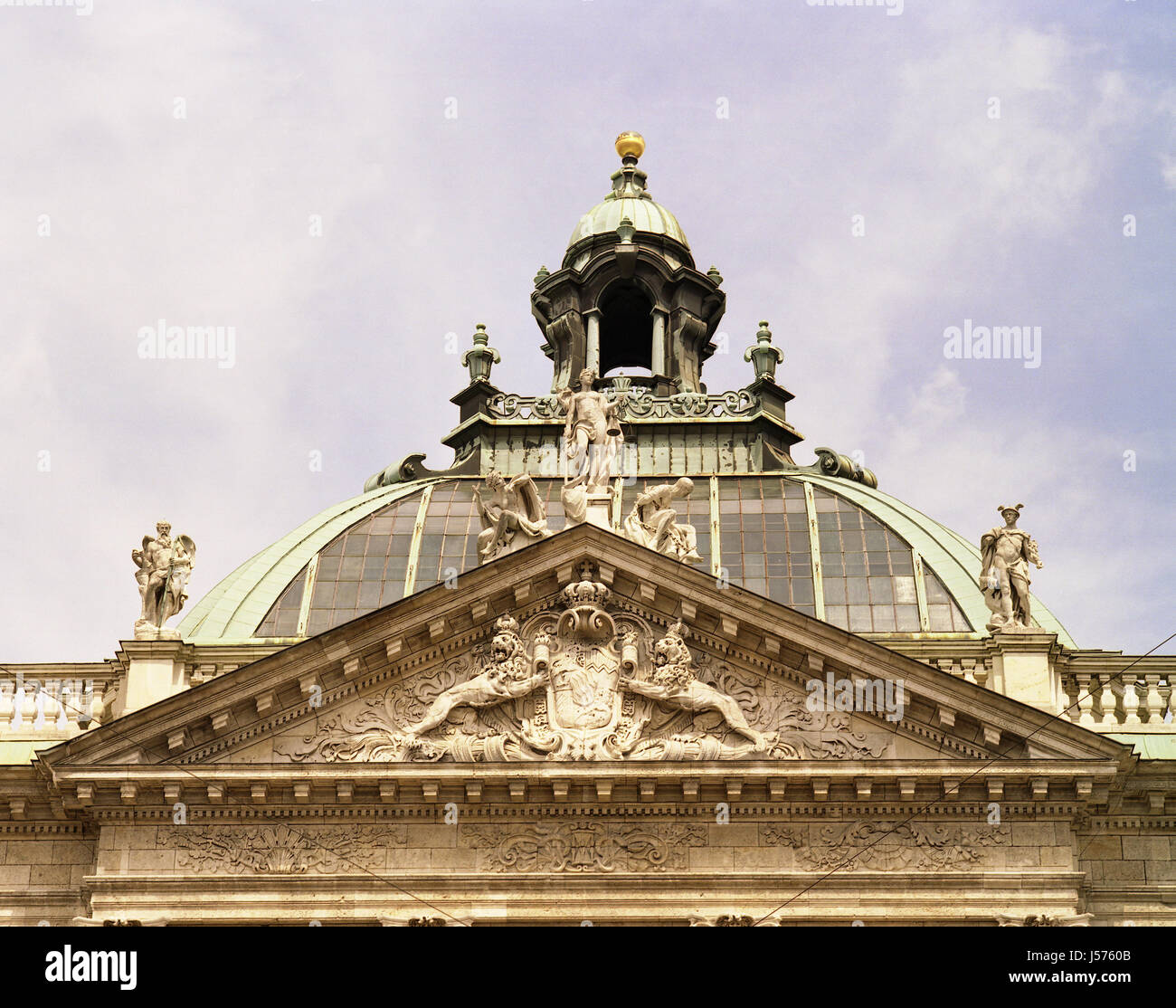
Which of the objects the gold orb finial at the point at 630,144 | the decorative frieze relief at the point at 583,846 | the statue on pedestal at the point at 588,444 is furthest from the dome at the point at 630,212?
the decorative frieze relief at the point at 583,846

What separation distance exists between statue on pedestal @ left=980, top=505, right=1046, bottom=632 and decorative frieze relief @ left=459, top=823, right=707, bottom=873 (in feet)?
19.6

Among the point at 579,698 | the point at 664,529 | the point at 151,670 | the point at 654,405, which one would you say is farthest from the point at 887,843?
the point at 654,405

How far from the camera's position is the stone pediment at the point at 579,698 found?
A: 32.2 m

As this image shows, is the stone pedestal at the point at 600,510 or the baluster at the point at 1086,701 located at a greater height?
the stone pedestal at the point at 600,510

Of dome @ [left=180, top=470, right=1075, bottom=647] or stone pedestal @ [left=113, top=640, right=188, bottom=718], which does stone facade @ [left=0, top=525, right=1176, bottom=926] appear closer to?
stone pedestal @ [left=113, top=640, right=188, bottom=718]

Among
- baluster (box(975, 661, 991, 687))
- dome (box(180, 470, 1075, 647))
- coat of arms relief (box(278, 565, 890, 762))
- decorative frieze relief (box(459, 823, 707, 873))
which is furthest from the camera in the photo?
dome (box(180, 470, 1075, 647))

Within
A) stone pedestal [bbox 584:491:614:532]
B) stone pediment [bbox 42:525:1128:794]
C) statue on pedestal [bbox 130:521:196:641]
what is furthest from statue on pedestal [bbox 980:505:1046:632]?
statue on pedestal [bbox 130:521:196:641]

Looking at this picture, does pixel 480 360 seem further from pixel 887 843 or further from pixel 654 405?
pixel 887 843

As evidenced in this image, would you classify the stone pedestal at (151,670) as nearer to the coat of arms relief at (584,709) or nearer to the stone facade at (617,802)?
the stone facade at (617,802)

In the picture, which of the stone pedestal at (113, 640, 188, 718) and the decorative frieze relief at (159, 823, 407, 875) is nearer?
the decorative frieze relief at (159, 823, 407, 875)

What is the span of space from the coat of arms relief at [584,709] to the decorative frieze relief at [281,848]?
1103 mm

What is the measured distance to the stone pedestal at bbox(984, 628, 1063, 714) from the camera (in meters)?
33.9
